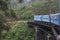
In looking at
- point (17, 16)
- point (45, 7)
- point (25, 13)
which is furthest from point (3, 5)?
point (25, 13)

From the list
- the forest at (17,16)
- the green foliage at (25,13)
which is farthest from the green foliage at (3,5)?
the green foliage at (25,13)

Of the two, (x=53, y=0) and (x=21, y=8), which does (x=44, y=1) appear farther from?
(x=21, y=8)

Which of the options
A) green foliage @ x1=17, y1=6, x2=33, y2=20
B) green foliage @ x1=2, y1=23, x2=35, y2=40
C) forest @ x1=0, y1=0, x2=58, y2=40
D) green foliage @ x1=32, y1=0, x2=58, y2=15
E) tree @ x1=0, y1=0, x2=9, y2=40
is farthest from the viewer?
green foliage @ x1=17, y1=6, x2=33, y2=20

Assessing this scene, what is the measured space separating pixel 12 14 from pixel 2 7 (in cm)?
193

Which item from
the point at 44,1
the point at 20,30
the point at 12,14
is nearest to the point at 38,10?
the point at 44,1

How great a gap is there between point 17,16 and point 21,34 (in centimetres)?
581

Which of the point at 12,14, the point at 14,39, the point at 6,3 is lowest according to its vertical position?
the point at 14,39

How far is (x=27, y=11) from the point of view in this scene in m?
31.6

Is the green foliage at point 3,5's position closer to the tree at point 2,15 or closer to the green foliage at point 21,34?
the tree at point 2,15

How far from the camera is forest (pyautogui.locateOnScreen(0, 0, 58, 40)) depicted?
14.7 m

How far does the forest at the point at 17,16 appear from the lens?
14734 mm

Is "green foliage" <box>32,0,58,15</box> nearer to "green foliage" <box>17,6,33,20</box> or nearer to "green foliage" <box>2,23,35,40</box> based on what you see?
"green foliage" <box>17,6,33,20</box>

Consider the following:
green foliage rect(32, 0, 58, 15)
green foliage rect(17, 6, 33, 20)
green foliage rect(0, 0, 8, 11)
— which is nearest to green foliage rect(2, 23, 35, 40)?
green foliage rect(17, 6, 33, 20)

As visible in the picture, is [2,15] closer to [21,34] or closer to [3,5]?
[3,5]
